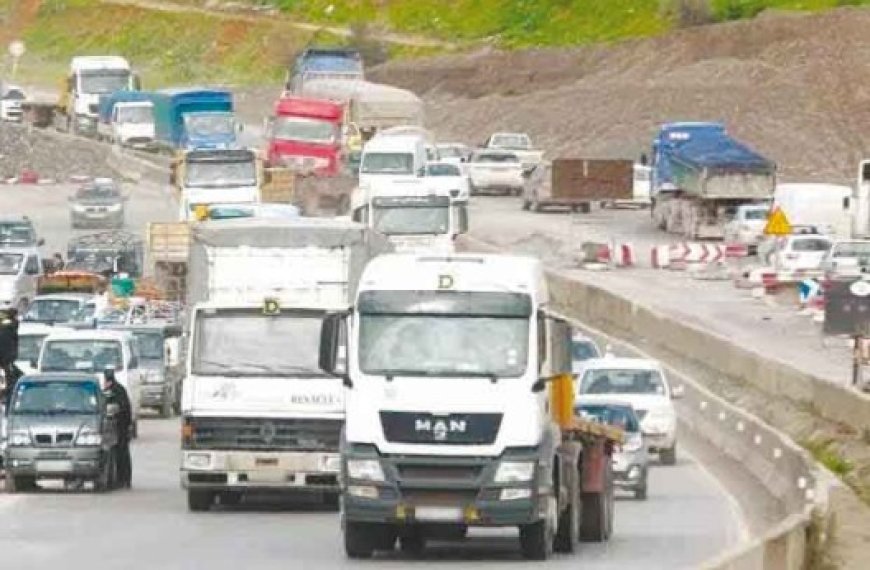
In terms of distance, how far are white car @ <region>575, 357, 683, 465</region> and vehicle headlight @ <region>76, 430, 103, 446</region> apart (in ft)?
23.7

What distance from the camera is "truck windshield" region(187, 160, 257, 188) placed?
78500mm

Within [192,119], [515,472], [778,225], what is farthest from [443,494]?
[192,119]

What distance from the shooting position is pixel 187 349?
113 ft

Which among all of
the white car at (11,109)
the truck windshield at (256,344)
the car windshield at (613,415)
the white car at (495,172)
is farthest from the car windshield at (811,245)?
the white car at (11,109)

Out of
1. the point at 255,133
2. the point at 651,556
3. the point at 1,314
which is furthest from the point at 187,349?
the point at 255,133

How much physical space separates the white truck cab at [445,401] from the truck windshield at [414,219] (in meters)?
35.4

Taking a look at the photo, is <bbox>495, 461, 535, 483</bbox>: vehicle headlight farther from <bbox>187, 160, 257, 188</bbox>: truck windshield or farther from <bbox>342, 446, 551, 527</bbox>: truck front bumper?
<bbox>187, 160, 257, 188</bbox>: truck windshield

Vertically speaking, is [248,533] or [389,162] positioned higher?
[389,162]

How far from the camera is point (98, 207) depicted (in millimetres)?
89188

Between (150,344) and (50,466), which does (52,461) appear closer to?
(50,466)

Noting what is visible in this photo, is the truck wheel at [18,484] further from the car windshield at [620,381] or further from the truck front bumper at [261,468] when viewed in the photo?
the car windshield at [620,381]

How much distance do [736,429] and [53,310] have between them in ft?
73.3

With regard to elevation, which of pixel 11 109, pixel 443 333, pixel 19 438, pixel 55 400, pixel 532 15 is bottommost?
pixel 19 438

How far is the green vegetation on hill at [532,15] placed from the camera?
13136 centimetres
